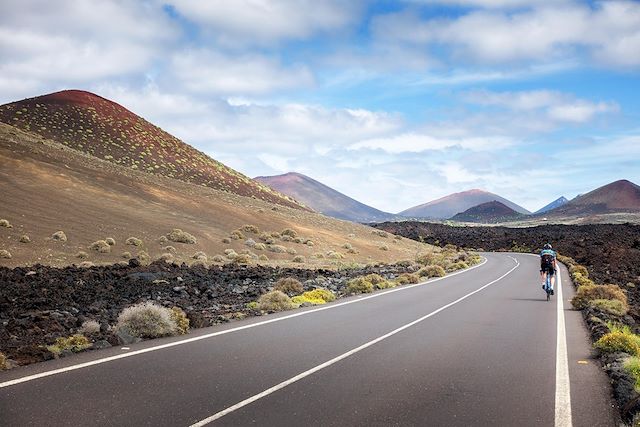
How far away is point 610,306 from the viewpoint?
1828cm

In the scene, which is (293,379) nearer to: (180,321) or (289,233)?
(180,321)

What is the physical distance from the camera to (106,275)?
25984mm

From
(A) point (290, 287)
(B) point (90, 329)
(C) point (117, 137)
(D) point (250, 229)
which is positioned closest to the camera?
(B) point (90, 329)

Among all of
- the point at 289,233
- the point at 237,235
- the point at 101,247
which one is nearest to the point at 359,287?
the point at 101,247

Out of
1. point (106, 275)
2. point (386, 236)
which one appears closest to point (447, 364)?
point (106, 275)

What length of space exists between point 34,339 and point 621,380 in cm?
1149

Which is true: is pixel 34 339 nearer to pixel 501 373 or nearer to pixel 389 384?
pixel 389 384

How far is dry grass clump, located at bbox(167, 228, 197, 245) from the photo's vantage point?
136 feet

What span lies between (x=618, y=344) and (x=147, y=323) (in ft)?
30.6

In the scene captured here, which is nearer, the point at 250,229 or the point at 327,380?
the point at 327,380

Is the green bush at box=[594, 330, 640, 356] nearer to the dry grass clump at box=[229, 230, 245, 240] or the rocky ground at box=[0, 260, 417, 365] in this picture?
the rocky ground at box=[0, 260, 417, 365]

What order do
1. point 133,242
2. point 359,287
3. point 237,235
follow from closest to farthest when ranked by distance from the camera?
point 359,287 < point 133,242 < point 237,235

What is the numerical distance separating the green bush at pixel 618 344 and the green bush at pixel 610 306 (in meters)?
6.91

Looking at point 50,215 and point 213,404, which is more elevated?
point 50,215
